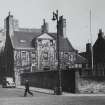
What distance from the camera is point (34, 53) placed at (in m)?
59.8

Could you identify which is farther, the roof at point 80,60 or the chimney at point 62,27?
the chimney at point 62,27

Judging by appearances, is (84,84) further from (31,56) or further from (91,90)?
(31,56)

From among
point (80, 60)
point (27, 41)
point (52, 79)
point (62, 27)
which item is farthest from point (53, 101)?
point (62, 27)

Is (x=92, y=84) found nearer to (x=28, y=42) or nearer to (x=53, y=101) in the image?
(x=53, y=101)

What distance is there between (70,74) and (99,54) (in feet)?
66.2

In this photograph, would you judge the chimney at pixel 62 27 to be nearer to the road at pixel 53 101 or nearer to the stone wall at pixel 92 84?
the stone wall at pixel 92 84

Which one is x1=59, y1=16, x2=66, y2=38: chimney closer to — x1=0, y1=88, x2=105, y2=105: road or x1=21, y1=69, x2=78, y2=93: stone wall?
x1=21, y1=69, x2=78, y2=93: stone wall

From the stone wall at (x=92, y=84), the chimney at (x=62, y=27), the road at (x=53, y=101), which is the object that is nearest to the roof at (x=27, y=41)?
the chimney at (x=62, y=27)

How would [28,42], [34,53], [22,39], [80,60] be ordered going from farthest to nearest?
[80,60], [22,39], [28,42], [34,53]

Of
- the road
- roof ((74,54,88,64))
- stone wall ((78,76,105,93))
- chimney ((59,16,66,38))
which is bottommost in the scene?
the road

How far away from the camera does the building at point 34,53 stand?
5834cm

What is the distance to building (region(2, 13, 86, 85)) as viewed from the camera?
5834 cm

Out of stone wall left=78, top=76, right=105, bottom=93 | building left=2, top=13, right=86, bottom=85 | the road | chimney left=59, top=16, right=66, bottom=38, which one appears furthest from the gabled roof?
the road

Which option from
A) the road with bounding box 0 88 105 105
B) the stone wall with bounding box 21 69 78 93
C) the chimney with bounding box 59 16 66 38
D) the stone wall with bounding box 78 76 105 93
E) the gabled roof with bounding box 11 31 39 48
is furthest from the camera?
the chimney with bounding box 59 16 66 38
